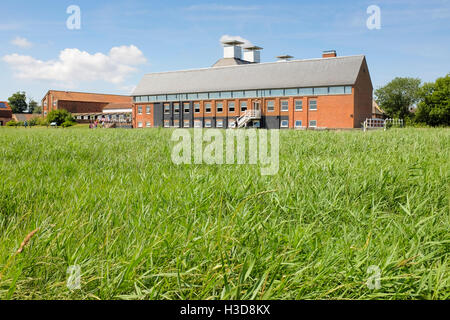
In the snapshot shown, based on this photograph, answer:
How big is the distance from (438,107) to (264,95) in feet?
101

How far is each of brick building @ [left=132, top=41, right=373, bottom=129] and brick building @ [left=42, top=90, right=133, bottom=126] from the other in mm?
22548

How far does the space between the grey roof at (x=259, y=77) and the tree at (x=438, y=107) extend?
2141 centimetres

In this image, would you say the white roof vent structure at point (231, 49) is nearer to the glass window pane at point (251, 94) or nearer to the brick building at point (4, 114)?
the glass window pane at point (251, 94)

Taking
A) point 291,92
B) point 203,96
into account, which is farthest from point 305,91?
point 203,96

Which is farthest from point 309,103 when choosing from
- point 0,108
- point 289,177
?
point 0,108

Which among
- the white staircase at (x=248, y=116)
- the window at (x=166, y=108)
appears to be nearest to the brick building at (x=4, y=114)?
the window at (x=166, y=108)

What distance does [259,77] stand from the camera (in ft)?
179

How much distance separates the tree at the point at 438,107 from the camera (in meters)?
60.2

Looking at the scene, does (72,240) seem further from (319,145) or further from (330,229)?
(319,145)

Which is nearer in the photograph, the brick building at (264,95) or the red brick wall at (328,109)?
the red brick wall at (328,109)

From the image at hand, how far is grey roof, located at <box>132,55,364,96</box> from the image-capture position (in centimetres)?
4850

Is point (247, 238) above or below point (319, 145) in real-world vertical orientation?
below

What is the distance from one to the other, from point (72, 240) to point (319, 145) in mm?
7381
